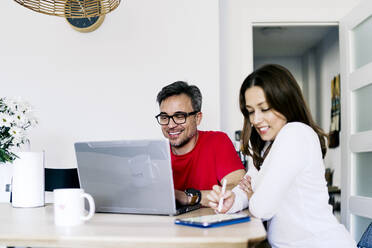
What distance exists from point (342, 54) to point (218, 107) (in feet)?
3.72

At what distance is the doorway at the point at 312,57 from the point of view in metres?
5.41

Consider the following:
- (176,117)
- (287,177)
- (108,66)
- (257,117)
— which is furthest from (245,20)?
(287,177)

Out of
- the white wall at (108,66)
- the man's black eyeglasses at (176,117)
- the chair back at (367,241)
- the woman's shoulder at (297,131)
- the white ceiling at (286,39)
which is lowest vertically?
the chair back at (367,241)

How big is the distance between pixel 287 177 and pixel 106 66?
6.00 ft

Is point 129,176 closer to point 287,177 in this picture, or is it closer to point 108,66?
point 287,177

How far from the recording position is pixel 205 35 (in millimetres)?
2795

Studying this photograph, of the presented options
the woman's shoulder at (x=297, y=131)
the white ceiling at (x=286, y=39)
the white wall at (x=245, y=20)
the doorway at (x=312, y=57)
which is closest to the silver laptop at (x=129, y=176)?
the woman's shoulder at (x=297, y=131)

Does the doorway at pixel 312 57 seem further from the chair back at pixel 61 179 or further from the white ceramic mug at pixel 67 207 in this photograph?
the white ceramic mug at pixel 67 207

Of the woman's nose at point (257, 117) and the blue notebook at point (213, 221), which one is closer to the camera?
the blue notebook at point (213, 221)

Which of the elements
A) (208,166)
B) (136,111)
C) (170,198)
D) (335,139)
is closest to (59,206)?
(170,198)

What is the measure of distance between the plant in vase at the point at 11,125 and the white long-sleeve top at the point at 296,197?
81 centimetres

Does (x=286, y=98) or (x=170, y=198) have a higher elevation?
(x=286, y=98)

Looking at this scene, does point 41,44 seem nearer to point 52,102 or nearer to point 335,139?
point 52,102

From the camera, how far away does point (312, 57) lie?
6.75 metres
